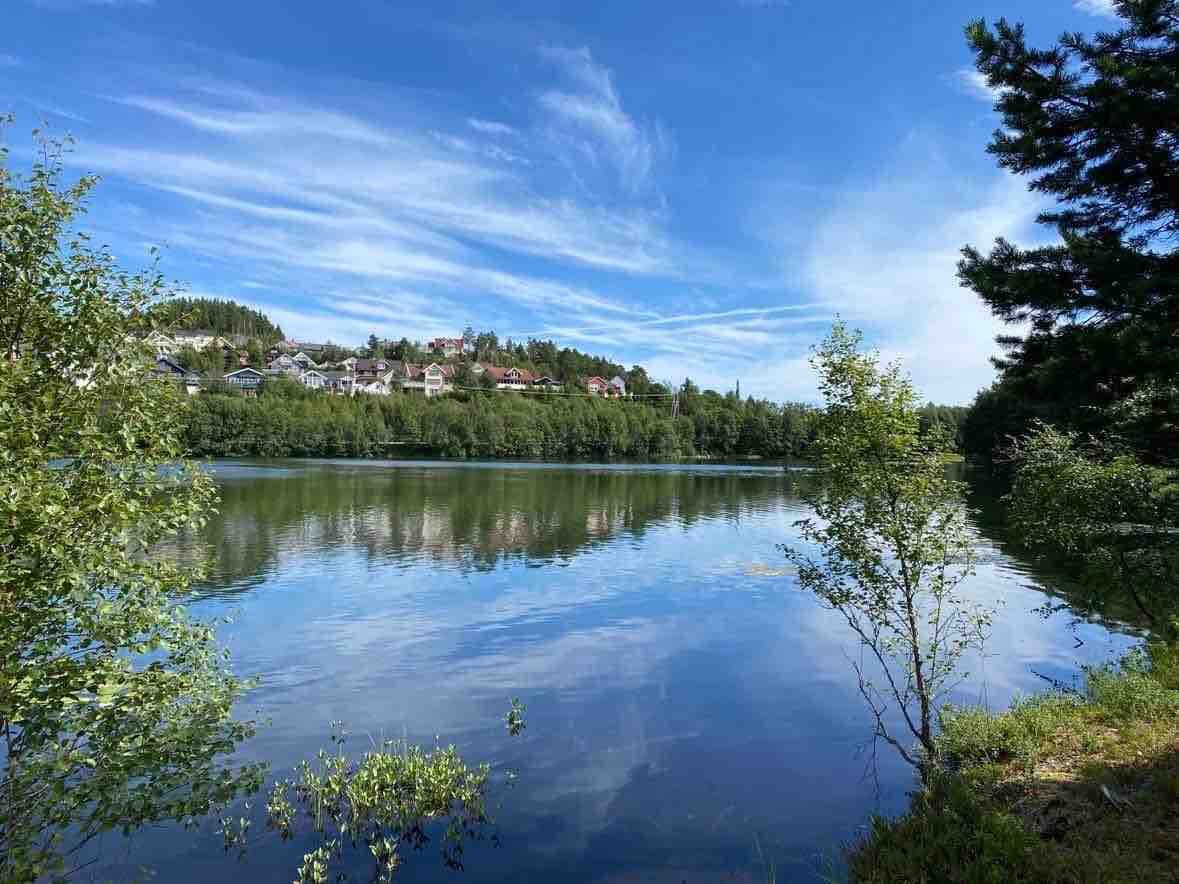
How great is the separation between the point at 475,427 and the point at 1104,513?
147618 millimetres

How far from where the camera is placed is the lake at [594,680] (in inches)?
452

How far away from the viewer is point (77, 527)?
24.6ft

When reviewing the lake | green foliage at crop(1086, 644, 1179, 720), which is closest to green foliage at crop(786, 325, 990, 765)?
the lake

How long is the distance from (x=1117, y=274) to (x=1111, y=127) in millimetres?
1784

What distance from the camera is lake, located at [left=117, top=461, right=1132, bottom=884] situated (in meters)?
11.5

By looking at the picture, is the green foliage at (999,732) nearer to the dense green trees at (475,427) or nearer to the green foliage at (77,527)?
the green foliage at (77,527)

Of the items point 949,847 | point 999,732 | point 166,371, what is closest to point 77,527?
point 166,371

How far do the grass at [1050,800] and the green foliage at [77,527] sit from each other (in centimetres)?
939

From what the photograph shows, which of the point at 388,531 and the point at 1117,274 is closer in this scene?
the point at 1117,274

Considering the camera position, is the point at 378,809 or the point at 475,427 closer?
the point at 378,809

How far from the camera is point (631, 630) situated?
25125mm

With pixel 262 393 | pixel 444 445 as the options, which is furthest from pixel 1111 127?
pixel 262 393

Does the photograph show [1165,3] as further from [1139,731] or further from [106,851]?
[106,851]

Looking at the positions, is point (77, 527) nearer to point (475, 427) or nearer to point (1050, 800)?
point (1050, 800)
